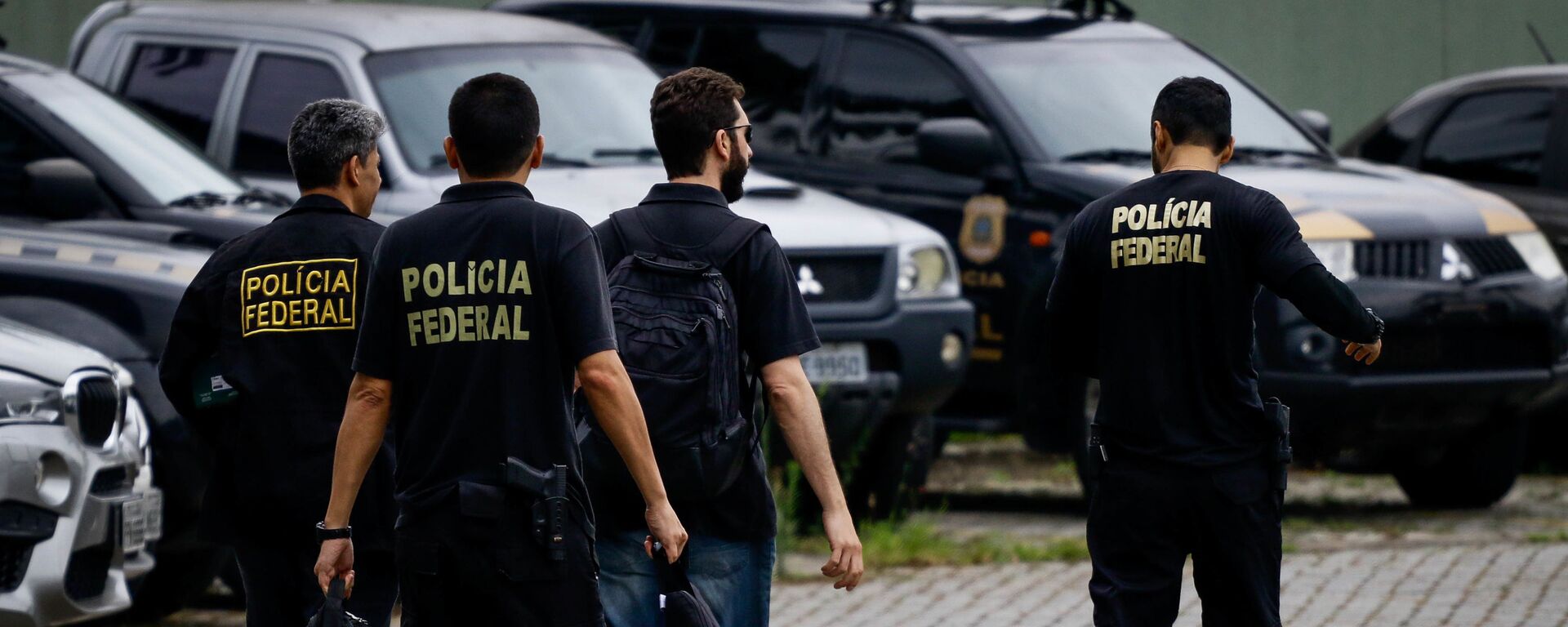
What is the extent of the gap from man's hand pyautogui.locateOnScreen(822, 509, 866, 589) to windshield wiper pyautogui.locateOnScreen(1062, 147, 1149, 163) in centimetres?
537

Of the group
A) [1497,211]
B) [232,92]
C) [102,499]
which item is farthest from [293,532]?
[1497,211]

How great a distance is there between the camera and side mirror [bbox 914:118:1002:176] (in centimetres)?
927

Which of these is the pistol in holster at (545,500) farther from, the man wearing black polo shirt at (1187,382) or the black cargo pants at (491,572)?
the man wearing black polo shirt at (1187,382)

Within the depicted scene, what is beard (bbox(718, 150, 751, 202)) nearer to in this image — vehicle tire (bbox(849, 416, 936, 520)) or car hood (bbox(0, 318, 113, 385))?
car hood (bbox(0, 318, 113, 385))

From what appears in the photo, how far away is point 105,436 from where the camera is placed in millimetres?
6254

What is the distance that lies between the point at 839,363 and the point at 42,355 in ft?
10.1

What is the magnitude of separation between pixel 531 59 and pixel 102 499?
3393 millimetres

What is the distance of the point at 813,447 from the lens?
425cm

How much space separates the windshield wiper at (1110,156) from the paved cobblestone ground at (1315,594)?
1897 millimetres

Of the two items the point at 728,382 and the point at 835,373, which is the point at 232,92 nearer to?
the point at 835,373

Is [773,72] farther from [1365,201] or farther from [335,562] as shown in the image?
[335,562]

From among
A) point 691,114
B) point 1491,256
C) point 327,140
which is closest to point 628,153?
point 1491,256

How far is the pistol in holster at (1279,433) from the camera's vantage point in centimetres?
472

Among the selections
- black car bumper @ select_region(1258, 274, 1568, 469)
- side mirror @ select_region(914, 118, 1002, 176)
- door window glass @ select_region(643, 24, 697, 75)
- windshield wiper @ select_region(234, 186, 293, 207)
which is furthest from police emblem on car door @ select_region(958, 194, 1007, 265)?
windshield wiper @ select_region(234, 186, 293, 207)
